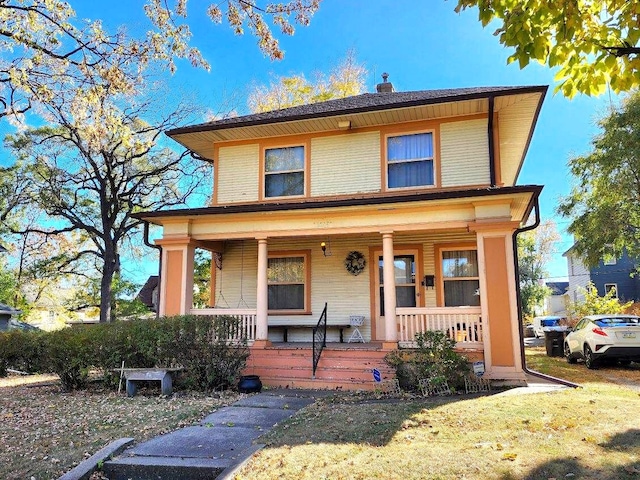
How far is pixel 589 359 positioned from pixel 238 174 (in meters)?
10.2

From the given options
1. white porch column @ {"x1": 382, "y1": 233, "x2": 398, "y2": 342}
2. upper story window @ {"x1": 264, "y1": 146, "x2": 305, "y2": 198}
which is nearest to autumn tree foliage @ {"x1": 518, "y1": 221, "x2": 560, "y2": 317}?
upper story window @ {"x1": 264, "y1": 146, "x2": 305, "y2": 198}

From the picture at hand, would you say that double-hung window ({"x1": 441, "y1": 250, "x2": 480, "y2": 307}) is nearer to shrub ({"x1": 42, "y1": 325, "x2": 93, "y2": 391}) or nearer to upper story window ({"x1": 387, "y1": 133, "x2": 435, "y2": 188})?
upper story window ({"x1": 387, "y1": 133, "x2": 435, "y2": 188})

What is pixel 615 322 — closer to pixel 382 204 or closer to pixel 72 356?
pixel 382 204

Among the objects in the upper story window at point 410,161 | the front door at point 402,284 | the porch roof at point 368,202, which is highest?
the upper story window at point 410,161

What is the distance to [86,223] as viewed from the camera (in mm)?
23375

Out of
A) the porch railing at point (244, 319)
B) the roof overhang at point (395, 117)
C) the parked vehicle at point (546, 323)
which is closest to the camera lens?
the porch railing at point (244, 319)

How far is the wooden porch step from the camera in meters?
9.25

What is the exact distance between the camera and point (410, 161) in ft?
37.5

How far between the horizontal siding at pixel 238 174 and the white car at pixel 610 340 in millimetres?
9191

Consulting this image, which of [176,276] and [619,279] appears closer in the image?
[176,276]

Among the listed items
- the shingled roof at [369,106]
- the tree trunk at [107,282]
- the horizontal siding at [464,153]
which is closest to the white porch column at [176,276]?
the shingled roof at [369,106]

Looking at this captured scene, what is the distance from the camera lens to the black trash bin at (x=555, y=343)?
588 inches

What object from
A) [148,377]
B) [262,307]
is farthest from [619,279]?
[148,377]

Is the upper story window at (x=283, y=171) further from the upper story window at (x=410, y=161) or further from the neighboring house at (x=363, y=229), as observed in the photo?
the upper story window at (x=410, y=161)
